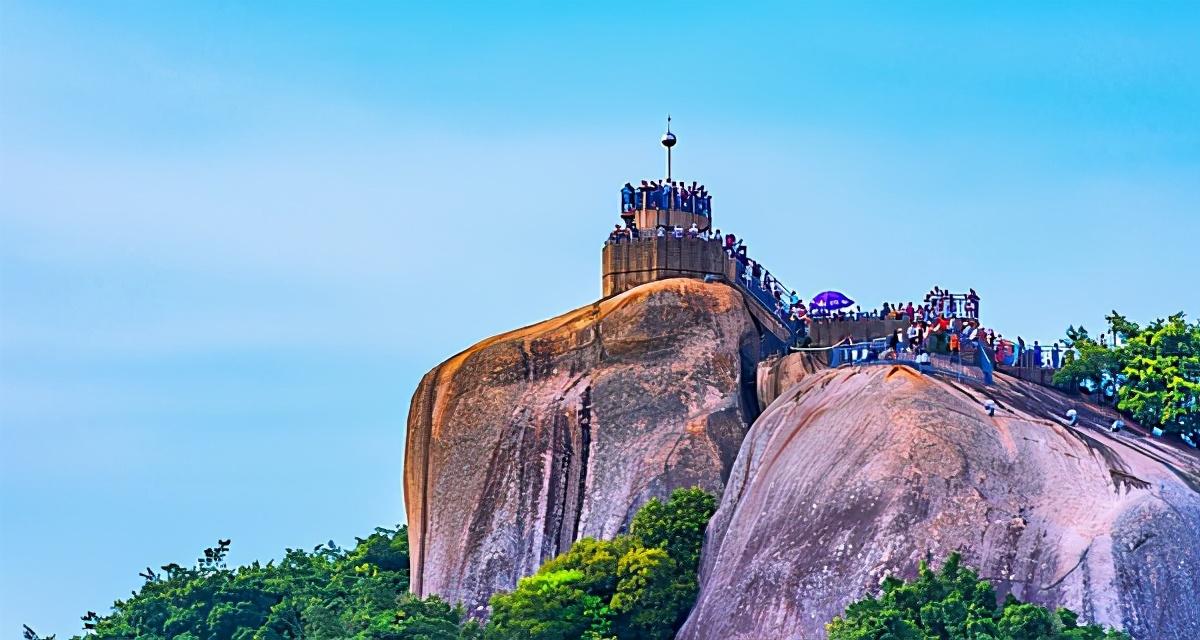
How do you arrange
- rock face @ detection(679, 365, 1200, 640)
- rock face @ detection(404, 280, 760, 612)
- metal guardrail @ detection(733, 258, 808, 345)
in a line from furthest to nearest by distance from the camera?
metal guardrail @ detection(733, 258, 808, 345) < rock face @ detection(404, 280, 760, 612) < rock face @ detection(679, 365, 1200, 640)

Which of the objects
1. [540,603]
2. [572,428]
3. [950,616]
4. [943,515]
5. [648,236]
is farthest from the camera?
[648,236]

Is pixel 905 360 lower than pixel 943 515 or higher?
higher

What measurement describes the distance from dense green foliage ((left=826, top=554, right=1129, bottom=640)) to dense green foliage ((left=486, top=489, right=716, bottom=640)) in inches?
334

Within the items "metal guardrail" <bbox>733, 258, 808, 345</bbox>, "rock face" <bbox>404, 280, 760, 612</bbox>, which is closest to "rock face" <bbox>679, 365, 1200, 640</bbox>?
"rock face" <bbox>404, 280, 760, 612</bbox>

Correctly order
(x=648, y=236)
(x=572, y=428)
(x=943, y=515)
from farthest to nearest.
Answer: (x=648, y=236) < (x=572, y=428) < (x=943, y=515)

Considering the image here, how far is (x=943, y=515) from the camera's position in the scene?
238 ft

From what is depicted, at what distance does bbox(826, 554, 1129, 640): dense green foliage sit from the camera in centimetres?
6862

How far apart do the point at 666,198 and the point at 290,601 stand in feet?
54.9

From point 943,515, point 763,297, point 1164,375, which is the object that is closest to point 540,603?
point 943,515

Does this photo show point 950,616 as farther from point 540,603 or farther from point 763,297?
point 763,297

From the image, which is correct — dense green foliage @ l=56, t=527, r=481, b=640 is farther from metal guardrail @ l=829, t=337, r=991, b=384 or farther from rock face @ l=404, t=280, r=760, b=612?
metal guardrail @ l=829, t=337, r=991, b=384

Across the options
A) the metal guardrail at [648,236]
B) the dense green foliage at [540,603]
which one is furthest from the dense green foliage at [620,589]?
the metal guardrail at [648,236]

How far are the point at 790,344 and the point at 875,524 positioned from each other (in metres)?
14.5

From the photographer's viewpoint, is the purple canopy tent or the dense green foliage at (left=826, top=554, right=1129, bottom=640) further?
the purple canopy tent
